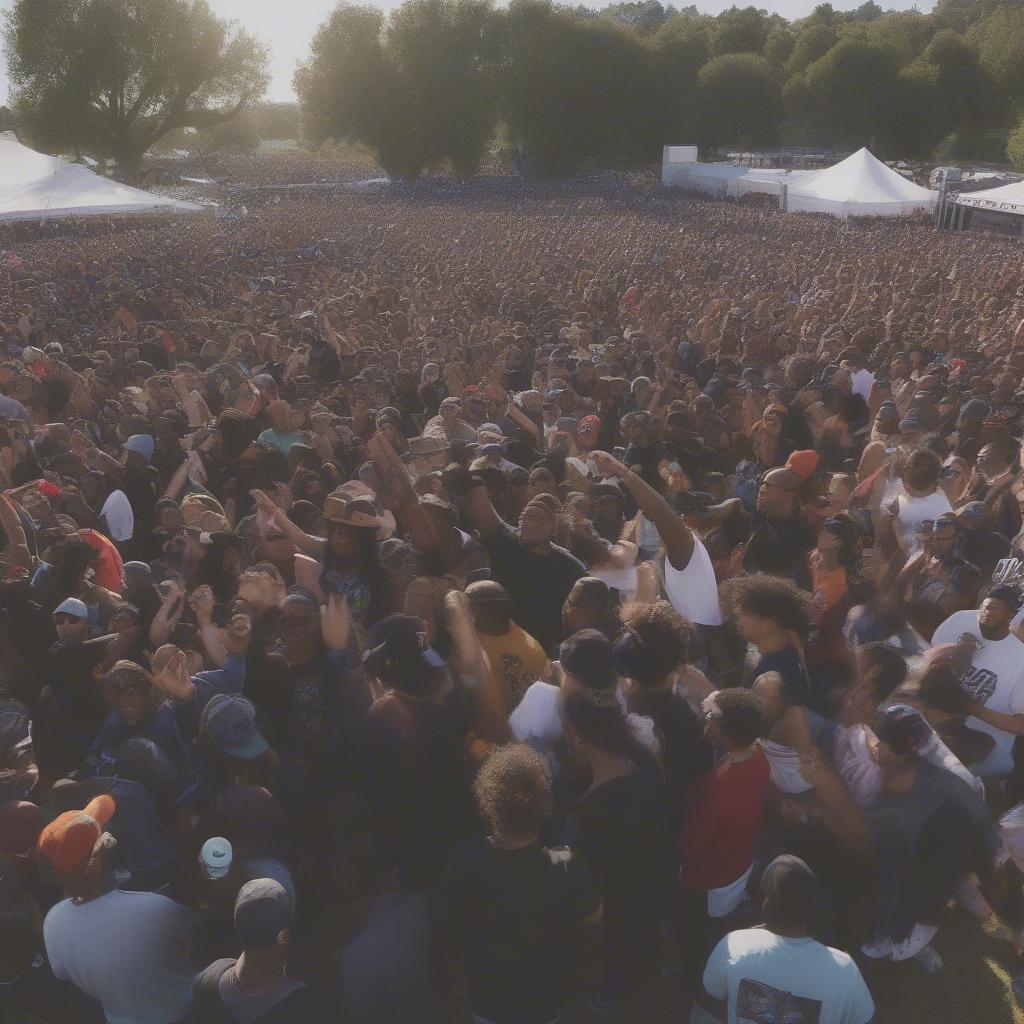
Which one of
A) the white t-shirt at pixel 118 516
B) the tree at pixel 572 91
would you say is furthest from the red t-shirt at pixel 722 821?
the tree at pixel 572 91

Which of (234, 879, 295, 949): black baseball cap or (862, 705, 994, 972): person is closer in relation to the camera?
(234, 879, 295, 949): black baseball cap

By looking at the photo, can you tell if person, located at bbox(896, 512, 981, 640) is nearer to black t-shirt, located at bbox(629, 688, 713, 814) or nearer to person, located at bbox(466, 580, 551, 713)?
black t-shirt, located at bbox(629, 688, 713, 814)

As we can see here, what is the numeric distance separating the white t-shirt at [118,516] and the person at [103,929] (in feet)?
9.52

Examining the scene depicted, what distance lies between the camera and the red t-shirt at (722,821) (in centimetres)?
252

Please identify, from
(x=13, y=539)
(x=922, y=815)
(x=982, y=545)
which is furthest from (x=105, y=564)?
(x=982, y=545)

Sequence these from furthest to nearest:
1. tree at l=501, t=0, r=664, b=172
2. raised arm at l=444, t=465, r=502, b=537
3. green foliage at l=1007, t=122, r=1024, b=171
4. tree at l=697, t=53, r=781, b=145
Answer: tree at l=697, t=53, r=781, b=145 → tree at l=501, t=0, r=664, b=172 → green foliage at l=1007, t=122, r=1024, b=171 → raised arm at l=444, t=465, r=502, b=537

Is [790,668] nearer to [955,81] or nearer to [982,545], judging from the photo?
[982,545]

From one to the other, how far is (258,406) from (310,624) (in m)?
3.93

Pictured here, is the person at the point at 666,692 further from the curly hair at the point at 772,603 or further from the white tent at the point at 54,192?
the white tent at the point at 54,192

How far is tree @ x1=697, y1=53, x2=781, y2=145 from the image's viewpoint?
54.3 meters

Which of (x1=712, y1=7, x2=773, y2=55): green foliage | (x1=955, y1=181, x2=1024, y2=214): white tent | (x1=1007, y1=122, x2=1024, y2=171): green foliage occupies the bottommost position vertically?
(x1=955, y1=181, x2=1024, y2=214): white tent

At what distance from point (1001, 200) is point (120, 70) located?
4313 cm

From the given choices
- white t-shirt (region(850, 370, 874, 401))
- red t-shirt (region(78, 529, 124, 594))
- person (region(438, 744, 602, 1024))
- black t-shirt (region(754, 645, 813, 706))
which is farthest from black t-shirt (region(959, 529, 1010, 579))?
red t-shirt (region(78, 529, 124, 594))

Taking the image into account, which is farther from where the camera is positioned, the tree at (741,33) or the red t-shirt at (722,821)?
the tree at (741,33)
